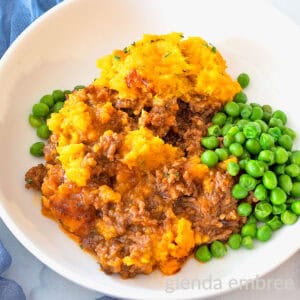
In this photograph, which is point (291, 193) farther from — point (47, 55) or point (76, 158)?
point (47, 55)

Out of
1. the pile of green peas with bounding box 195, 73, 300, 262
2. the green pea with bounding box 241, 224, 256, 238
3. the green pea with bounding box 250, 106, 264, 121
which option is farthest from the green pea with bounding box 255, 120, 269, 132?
the green pea with bounding box 241, 224, 256, 238

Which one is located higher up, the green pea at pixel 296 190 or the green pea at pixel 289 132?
the green pea at pixel 289 132

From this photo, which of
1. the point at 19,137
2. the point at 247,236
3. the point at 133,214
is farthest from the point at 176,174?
the point at 19,137

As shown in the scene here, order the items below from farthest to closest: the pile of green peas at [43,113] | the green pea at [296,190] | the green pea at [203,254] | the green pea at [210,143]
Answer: the pile of green peas at [43,113]
the green pea at [210,143]
the green pea at [296,190]
the green pea at [203,254]

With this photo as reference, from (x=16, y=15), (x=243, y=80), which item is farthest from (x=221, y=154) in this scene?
(x=16, y=15)

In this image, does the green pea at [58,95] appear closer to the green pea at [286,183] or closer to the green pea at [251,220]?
the green pea at [251,220]

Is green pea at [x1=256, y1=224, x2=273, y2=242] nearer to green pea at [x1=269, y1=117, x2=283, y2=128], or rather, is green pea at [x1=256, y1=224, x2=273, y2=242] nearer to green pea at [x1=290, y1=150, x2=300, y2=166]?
green pea at [x1=290, y1=150, x2=300, y2=166]

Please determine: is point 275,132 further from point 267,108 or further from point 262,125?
point 267,108

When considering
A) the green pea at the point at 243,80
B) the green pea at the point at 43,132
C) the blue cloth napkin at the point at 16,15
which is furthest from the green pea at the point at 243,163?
the blue cloth napkin at the point at 16,15
